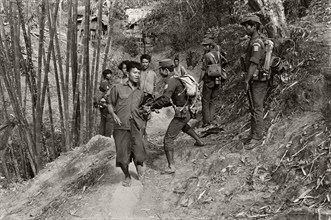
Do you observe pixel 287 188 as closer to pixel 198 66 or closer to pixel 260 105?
pixel 260 105

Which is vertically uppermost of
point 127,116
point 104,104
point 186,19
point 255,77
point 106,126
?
point 255,77

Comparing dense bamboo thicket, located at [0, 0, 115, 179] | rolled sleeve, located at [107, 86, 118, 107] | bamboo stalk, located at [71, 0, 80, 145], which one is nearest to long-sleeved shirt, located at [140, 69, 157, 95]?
dense bamboo thicket, located at [0, 0, 115, 179]

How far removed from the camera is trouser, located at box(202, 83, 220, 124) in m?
5.59

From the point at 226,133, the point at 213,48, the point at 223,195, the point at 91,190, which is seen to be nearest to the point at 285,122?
the point at 226,133

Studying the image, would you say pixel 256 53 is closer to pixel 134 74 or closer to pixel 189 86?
pixel 189 86

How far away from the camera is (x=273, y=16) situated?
215 inches

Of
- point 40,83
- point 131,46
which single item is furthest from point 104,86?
point 131,46

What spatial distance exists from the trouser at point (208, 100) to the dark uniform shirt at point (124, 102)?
170 cm

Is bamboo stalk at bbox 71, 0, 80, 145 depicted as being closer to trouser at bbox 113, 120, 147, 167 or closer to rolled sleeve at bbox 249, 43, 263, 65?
trouser at bbox 113, 120, 147, 167

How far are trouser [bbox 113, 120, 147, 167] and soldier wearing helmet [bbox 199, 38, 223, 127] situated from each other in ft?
5.58

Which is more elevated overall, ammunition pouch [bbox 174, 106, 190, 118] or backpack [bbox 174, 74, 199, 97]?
backpack [bbox 174, 74, 199, 97]

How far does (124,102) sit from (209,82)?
5.86 ft


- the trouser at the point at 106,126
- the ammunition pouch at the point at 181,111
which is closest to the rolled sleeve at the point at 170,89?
the ammunition pouch at the point at 181,111

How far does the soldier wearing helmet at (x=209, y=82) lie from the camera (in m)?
5.48
